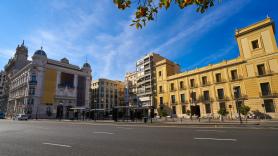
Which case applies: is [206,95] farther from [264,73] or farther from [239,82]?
[264,73]

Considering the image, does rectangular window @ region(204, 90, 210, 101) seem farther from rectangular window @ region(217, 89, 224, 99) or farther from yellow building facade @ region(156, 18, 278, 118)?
rectangular window @ region(217, 89, 224, 99)

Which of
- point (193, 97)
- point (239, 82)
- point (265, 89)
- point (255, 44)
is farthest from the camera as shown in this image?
point (193, 97)

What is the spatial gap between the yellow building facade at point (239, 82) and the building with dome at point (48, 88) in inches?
1434

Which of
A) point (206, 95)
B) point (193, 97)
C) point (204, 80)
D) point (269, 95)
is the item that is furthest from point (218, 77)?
point (269, 95)

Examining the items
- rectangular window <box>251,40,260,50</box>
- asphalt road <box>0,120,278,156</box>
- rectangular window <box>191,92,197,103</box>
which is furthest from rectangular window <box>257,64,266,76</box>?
asphalt road <box>0,120,278,156</box>

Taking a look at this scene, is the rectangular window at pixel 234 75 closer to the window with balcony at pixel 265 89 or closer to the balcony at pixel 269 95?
the window with balcony at pixel 265 89

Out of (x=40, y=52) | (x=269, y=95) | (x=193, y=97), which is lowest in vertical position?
(x=269, y=95)

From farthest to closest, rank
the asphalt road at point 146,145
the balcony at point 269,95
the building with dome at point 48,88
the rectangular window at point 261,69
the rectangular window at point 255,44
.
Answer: the building with dome at point 48,88
the rectangular window at point 255,44
the rectangular window at point 261,69
the balcony at point 269,95
the asphalt road at point 146,145

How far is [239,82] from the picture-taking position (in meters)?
37.8

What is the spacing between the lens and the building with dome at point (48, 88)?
208 feet

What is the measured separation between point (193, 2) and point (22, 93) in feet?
267

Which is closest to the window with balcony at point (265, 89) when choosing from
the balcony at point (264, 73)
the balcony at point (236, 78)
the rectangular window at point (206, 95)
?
the balcony at point (264, 73)

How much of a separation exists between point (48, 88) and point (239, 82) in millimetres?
63263

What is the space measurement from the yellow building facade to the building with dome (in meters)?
36.4
